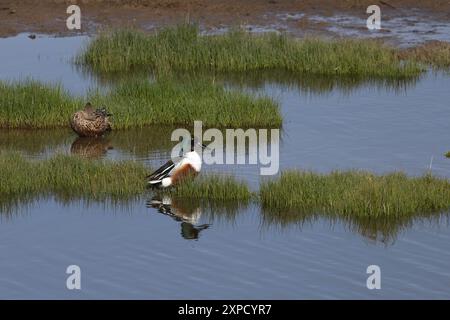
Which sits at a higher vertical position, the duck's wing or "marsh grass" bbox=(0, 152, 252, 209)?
the duck's wing

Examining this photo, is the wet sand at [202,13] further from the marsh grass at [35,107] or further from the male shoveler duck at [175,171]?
the male shoveler duck at [175,171]

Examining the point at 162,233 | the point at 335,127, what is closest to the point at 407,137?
the point at 335,127

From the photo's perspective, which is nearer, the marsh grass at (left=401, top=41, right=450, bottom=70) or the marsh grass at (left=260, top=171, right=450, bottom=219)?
the marsh grass at (left=260, top=171, right=450, bottom=219)

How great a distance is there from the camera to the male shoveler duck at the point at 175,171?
1249 cm

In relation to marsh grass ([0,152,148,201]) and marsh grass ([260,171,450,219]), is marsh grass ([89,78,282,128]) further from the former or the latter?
marsh grass ([260,171,450,219])

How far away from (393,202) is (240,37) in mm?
7894

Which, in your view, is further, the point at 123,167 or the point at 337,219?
the point at 123,167

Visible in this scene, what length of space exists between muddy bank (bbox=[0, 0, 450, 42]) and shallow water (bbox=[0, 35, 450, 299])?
22.3ft

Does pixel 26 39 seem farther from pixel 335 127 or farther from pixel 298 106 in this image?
pixel 335 127

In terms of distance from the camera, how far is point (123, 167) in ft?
42.7

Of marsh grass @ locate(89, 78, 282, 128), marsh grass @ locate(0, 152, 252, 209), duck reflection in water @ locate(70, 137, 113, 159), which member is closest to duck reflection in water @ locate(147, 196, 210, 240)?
marsh grass @ locate(0, 152, 252, 209)

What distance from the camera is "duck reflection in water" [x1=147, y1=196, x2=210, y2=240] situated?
1156cm

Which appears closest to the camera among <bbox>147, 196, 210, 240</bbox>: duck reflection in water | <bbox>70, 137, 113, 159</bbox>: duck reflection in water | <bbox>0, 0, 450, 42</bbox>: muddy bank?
<bbox>147, 196, 210, 240</bbox>: duck reflection in water

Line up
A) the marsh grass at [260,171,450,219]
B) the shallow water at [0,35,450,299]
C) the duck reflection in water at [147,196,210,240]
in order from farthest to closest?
1. the marsh grass at [260,171,450,219]
2. the duck reflection in water at [147,196,210,240]
3. the shallow water at [0,35,450,299]
